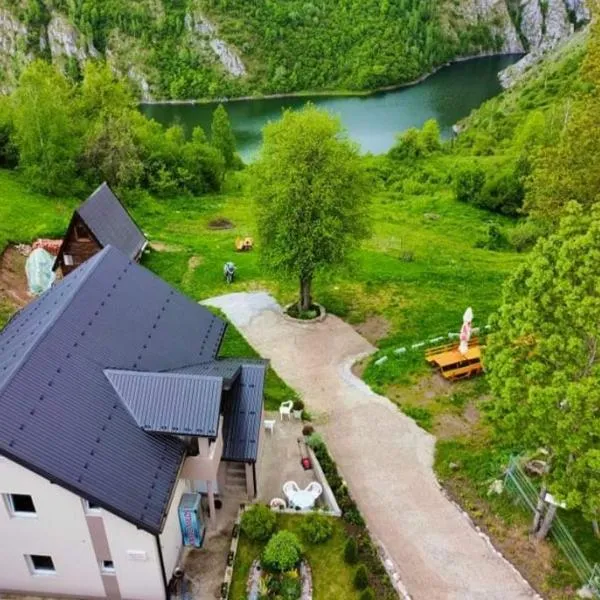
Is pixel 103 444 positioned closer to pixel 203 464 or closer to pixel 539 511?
pixel 203 464

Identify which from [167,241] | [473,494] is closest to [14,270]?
[167,241]

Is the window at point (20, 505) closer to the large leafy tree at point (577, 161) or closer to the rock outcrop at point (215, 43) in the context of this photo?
the large leafy tree at point (577, 161)

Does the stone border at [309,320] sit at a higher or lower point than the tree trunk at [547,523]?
higher

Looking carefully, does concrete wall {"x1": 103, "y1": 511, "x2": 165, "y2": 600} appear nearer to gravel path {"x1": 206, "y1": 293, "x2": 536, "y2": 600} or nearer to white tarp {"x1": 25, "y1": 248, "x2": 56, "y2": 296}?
gravel path {"x1": 206, "y1": 293, "x2": 536, "y2": 600}

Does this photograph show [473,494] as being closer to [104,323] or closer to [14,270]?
[104,323]

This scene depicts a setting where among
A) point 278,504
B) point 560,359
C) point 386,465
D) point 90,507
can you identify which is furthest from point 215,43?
point 90,507

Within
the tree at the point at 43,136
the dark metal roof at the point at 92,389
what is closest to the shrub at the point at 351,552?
the dark metal roof at the point at 92,389

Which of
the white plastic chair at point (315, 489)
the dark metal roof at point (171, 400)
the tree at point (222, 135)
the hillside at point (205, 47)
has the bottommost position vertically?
the white plastic chair at point (315, 489)
